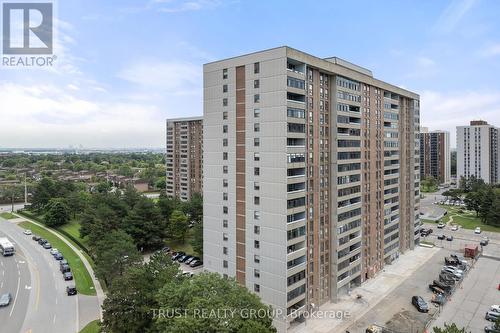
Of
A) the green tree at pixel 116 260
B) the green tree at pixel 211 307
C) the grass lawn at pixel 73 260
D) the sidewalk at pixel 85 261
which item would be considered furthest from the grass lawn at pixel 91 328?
the green tree at pixel 211 307

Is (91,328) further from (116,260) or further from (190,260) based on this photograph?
(190,260)

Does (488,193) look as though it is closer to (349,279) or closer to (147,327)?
(349,279)

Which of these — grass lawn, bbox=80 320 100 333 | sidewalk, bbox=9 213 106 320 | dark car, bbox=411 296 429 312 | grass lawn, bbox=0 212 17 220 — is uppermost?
grass lawn, bbox=0 212 17 220

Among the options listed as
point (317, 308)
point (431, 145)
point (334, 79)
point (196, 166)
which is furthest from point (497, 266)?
point (431, 145)

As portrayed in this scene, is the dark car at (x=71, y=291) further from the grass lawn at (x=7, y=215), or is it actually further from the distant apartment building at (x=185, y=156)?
the grass lawn at (x=7, y=215)

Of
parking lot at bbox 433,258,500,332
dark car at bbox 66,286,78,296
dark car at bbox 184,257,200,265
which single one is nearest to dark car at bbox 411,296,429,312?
parking lot at bbox 433,258,500,332

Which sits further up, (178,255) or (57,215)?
(57,215)

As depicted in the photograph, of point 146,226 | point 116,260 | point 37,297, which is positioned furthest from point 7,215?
point 116,260

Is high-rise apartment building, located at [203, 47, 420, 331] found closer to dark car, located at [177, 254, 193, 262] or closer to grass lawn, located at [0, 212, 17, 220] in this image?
dark car, located at [177, 254, 193, 262]
